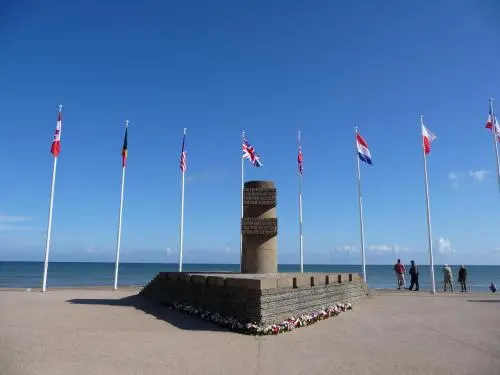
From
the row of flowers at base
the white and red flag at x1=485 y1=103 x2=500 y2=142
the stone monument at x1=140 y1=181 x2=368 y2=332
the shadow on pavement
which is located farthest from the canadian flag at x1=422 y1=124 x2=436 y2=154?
the shadow on pavement

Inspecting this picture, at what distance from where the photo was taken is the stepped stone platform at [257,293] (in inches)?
389

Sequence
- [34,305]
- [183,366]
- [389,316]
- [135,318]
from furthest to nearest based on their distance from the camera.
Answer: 1. [34,305]
2. [389,316]
3. [135,318]
4. [183,366]

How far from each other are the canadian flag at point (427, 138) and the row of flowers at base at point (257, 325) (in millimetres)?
11664

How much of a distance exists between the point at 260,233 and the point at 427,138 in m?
11.5

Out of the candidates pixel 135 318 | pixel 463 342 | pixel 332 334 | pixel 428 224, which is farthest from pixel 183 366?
pixel 428 224

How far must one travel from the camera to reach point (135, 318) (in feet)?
36.9

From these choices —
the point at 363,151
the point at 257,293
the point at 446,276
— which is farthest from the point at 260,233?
the point at 446,276

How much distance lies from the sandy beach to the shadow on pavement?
3cm

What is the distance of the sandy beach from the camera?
666 centimetres

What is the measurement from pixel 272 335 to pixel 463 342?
3973 mm

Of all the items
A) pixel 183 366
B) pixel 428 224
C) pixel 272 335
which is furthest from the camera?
pixel 428 224

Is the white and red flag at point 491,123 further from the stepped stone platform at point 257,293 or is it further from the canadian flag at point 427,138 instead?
the stepped stone platform at point 257,293

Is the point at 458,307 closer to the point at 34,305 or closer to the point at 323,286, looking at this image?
the point at 323,286

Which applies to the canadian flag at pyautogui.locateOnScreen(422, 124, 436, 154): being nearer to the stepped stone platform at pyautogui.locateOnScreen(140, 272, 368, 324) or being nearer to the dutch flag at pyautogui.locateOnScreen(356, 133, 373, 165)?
the dutch flag at pyautogui.locateOnScreen(356, 133, 373, 165)
